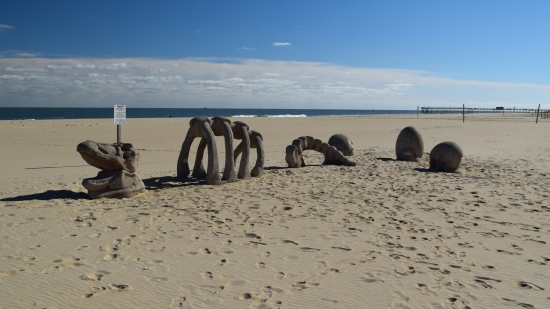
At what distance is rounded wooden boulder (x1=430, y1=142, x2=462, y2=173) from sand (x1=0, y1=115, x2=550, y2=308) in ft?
3.35

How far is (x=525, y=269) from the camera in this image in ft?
17.4

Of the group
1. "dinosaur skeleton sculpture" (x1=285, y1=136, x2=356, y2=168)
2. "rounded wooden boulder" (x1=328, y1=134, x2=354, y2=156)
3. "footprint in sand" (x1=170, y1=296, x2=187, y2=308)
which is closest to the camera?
"footprint in sand" (x1=170, y1=296, x2=187, y2=308)

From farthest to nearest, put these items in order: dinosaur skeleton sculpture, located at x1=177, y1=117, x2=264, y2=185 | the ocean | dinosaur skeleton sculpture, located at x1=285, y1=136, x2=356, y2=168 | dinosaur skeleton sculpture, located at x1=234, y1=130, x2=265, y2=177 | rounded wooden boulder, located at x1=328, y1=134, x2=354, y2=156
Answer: the ocean < rounded wooden boulder, located at x1=328, y1=134, x2=354, y2=156 < dinosaur skeleton sculpture, located at x1=285, y1=136, x2=356, y2=168 < dinosaur skeleton sculpture, located at x1=234, y1=130, x2=265, y2=177 < dinosaur skeleton sculpture, located at x1=177, y1=117, x2=264, y2=185

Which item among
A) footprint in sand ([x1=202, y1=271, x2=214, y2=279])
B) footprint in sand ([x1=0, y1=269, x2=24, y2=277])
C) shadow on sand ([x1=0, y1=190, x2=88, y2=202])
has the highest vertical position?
shadow on sand ([x1=0, y1=190, x2=88, y2=202])

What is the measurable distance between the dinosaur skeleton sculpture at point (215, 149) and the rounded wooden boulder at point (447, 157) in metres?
5.03

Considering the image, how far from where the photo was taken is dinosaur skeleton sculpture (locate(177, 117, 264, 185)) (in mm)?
10227

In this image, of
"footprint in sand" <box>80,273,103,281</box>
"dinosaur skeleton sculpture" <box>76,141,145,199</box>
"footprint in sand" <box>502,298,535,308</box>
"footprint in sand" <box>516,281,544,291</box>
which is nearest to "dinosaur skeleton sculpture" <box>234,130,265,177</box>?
"dinosaur skeleton sculpture" <box>76,141,145,199</box>

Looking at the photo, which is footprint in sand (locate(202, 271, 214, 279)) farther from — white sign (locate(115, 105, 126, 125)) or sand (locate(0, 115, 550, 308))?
white sign (locate(115, 105, 126, 125))

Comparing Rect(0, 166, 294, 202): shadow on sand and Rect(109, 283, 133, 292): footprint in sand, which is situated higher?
Rect(0, 166, 294, 202): shadow on sand

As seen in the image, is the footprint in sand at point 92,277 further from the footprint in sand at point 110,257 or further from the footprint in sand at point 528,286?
the footprint in sand at point 528,286

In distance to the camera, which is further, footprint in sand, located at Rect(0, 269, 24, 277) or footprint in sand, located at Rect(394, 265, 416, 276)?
footprint in sand, located at Rect(394, 265, 416, 276)

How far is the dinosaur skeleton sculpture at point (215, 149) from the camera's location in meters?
10.2

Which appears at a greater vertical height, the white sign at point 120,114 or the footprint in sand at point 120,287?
the white sign at point 120,114

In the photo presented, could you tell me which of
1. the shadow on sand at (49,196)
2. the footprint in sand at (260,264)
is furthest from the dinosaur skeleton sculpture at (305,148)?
the footprint in sand at (260,264)
